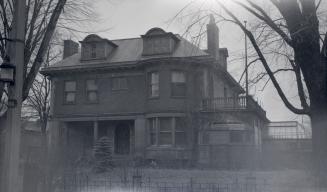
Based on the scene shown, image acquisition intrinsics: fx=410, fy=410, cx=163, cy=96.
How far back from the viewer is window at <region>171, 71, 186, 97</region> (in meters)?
27.2

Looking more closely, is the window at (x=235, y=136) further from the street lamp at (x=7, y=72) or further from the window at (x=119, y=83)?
the street lamp at (x=7, y=72)

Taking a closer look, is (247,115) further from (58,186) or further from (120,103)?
(58,186)

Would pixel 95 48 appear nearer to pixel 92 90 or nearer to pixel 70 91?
pixel 92 90

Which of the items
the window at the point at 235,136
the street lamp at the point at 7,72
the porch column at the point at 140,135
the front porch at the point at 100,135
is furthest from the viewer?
the front porch at the point at 100,135

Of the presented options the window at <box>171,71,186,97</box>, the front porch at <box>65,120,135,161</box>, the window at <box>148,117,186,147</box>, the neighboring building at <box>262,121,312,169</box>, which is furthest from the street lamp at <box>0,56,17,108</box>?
the front porch at <box>65,120,135,161</box>

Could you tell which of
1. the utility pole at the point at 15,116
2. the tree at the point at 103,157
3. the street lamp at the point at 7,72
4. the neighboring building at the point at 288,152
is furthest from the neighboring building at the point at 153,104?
the street lamp at the point at 7,72

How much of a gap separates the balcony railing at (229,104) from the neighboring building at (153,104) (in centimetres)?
6

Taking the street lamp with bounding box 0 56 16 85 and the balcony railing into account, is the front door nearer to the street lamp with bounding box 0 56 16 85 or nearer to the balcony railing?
the balcony railing

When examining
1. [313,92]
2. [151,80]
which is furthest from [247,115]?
[313,92]

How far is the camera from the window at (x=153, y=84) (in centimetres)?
2755

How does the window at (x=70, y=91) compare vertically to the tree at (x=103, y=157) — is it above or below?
above

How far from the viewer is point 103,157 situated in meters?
23.1

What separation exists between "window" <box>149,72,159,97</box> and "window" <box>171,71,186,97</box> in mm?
1090

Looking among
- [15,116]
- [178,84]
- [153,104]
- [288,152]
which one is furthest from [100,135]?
[15,116]
